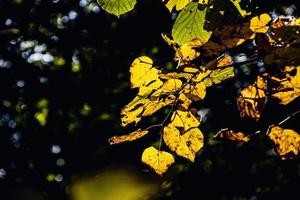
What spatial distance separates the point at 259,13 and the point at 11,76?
5044 mm

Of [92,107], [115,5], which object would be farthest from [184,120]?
[92,107]

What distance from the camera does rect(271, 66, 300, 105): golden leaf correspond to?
4.47 ft

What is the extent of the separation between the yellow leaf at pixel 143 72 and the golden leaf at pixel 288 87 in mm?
450

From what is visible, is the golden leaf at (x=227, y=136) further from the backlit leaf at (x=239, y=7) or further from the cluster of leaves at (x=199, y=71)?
the backlit leaf at (x=239, y=7)

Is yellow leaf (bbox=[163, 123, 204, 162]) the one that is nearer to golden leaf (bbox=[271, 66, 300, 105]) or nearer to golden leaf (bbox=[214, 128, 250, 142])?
golden leaf (bbox=[214, 128, 250, 142])

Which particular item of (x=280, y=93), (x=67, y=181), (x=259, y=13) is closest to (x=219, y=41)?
(x=259, y=13)

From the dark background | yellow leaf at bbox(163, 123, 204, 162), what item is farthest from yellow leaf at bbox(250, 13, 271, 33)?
the dark background

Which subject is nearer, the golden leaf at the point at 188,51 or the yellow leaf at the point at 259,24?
the yellow leaf at the point at 259,24

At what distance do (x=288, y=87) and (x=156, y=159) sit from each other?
0.65 metres

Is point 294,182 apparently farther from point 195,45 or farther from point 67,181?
point 195,45

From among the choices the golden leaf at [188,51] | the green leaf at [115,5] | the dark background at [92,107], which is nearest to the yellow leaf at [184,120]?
the golden leaf at [188,51]

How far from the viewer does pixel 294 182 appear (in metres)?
6.00

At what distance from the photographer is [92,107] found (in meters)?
6.28

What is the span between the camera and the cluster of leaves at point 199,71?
1251 millimetres
